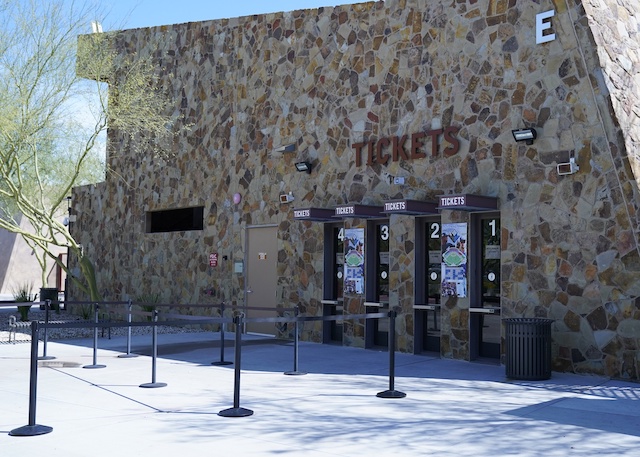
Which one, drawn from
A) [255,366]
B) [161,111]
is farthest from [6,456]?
[161,111]

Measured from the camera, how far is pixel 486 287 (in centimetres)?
1338

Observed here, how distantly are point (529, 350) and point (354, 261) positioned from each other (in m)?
5.09

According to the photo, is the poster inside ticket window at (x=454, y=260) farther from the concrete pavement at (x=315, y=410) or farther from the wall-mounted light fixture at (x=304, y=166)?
the wall-mounted light fixture at (x=304, y=166)

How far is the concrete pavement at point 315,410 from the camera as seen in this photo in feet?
22.5

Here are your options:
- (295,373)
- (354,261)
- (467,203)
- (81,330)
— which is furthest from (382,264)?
(81,330)

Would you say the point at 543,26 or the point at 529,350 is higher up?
the point at 543,26

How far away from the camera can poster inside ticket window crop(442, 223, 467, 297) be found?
1345 centimetres

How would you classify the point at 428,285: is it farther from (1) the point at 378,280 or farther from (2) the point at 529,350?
(2) the point at 529,350

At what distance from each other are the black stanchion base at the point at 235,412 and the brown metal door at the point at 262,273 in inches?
355

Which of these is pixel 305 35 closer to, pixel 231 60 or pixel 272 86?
pixel 272 86

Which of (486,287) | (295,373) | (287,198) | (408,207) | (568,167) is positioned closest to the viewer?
(295,373)

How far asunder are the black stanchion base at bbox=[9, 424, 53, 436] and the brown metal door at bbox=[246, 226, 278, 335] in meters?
10.1

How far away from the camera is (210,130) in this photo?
63.9 ft

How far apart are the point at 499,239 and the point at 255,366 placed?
4.87m
